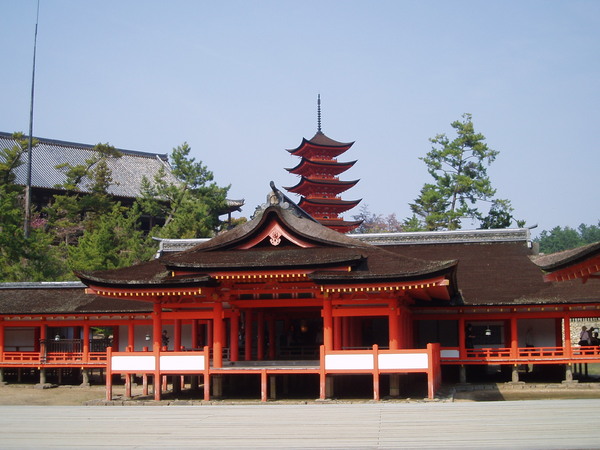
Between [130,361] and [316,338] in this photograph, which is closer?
[130,361]

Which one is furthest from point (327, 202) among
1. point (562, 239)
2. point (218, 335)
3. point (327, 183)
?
point (562, 239)

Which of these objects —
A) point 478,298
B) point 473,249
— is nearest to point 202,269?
point 478,298

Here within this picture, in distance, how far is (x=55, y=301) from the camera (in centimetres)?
3619

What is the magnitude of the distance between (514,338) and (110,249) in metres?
26.4

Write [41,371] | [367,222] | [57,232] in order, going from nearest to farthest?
1. [41,371]
2. [57,232]
3. [367,222]

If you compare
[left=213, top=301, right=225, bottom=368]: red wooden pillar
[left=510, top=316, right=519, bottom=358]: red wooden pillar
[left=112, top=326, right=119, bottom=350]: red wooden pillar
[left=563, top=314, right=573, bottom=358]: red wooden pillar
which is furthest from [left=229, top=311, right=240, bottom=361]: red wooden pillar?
[left=563, top=314, right=573, bottom=358]: red wooden pillar

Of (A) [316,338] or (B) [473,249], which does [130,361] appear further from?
(B) [473,249]

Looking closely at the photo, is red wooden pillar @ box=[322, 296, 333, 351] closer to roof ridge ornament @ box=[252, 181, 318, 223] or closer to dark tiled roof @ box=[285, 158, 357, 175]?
roof ridge ornament @ box=[252, 181, 318, 223]

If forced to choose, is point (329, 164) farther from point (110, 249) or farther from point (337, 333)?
point (337, 333)

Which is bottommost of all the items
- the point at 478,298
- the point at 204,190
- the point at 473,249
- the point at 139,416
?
the point at 139,416

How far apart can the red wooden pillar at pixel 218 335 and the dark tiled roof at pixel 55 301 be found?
281 inches

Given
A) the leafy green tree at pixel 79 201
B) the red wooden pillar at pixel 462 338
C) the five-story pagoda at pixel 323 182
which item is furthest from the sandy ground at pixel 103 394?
the five-story pagoda at pixel 323 182

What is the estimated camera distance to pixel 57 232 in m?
62.8

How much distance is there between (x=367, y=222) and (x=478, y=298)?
74.0 metres
